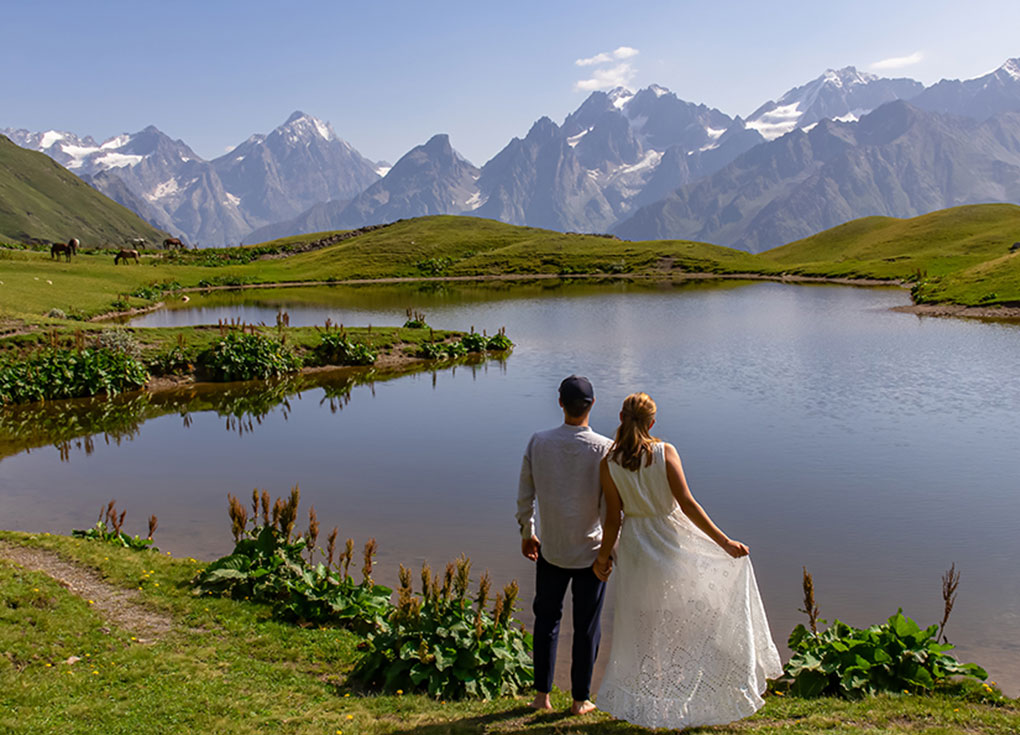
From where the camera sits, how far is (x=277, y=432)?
24250mm

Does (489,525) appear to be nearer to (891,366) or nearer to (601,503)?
(601,503)

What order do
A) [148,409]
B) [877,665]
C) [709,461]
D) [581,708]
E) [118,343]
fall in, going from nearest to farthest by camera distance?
[581,708] → [877,665] → [709,461] → [148,409] → [118,343]

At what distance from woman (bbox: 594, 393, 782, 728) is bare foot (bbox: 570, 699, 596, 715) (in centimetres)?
53

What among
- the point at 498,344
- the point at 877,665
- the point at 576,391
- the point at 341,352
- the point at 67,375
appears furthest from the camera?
the point at 498,344

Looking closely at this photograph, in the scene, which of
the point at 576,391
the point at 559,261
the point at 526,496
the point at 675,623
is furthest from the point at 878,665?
the point at 559,261

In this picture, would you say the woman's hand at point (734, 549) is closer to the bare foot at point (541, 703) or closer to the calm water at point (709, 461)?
the bare foot at point (541, 703)

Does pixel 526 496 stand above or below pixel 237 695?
above

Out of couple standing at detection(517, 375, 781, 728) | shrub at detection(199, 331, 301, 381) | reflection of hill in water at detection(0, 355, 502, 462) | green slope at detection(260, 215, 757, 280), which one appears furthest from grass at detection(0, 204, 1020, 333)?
couple standing at detection(517, 375, 781, 728)

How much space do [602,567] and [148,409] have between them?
24360mm

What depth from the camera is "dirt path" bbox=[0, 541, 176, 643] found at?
1023 cm

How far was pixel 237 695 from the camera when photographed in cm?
836

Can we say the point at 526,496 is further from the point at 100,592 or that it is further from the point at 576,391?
the point at 100,592

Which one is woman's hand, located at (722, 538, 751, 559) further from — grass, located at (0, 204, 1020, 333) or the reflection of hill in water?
grass, located at (0, 204, 1020, 333)

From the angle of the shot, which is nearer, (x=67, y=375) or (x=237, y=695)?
(x=237, y=695)
